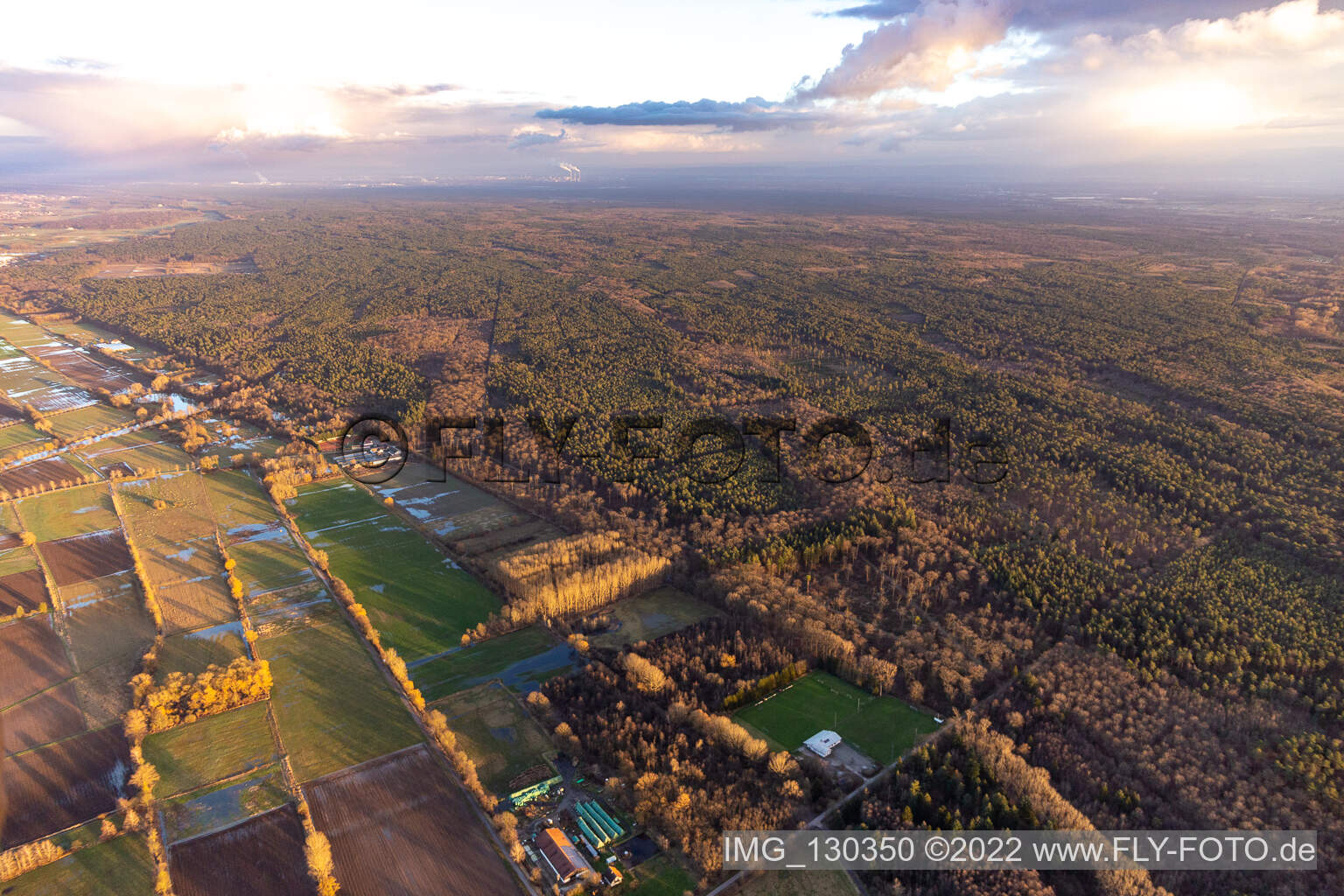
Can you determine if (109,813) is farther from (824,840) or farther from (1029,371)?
(1029,371)

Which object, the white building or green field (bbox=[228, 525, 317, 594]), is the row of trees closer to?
green field (bbox=[228, 525, 317, 594])

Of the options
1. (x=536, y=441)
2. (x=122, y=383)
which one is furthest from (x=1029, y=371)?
(x=122, y=383)

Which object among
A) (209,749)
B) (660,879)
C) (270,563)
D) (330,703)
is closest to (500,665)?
(330,703)

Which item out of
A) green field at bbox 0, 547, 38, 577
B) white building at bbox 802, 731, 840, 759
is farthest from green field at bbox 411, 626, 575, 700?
green field at bbox 0, 547, 38, 577

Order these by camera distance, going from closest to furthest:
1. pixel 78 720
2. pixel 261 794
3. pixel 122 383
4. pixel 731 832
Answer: pixel 731 832 → pixel 261 794 → pixel 78 720 → pixel 122 383

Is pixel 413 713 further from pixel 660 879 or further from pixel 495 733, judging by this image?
pixel 660 879

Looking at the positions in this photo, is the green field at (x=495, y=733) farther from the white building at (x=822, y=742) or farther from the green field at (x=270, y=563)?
the green field at (x=270, y=563)

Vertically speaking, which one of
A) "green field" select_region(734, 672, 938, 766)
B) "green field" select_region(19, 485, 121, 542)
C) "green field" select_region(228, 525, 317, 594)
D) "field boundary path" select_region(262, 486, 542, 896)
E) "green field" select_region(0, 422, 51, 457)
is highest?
"green field" select_region(0, 422, 51, 457)
